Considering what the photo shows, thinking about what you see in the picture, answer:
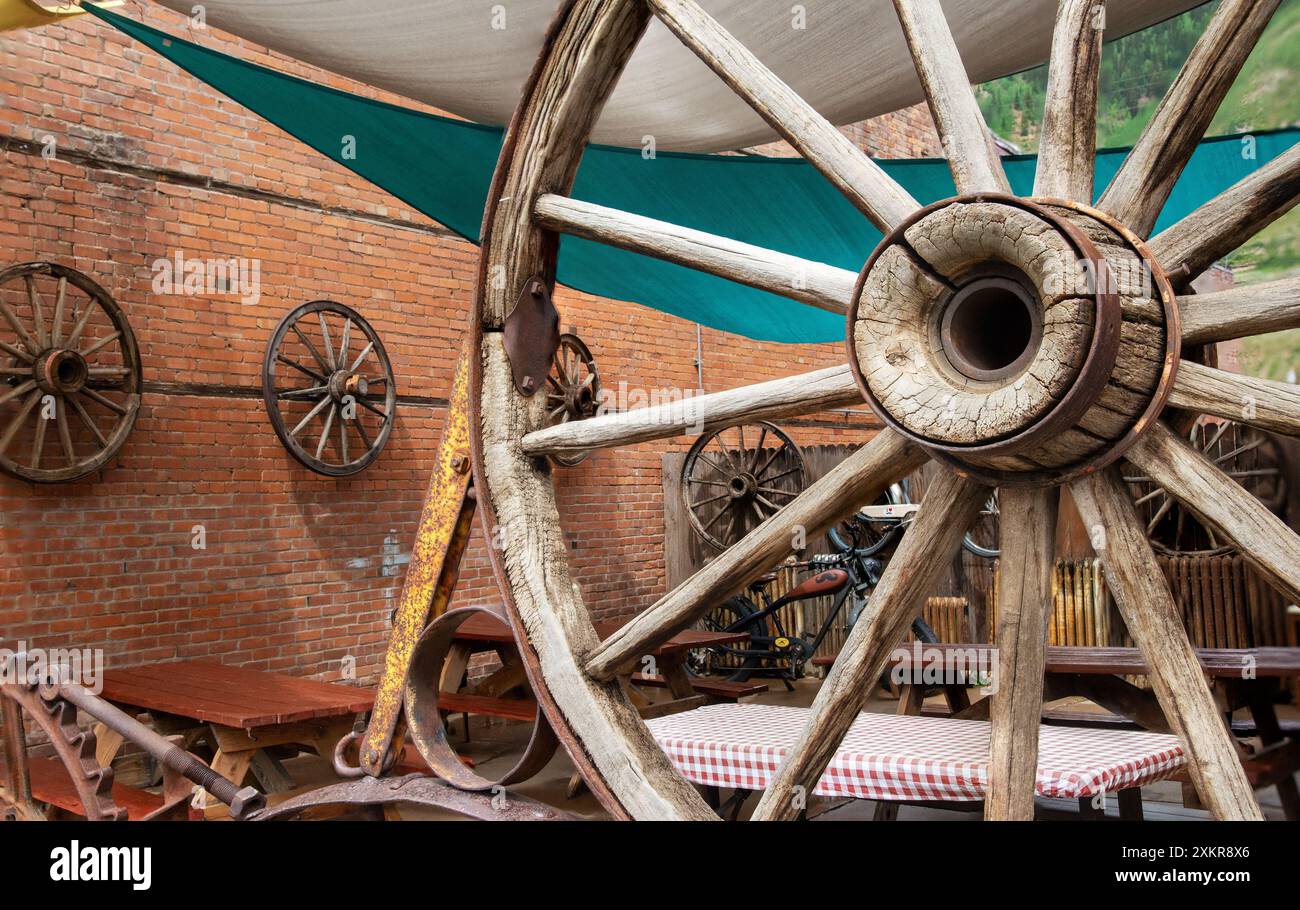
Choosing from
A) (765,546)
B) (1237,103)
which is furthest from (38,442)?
(1237,103)

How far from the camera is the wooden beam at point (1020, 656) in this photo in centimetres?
162

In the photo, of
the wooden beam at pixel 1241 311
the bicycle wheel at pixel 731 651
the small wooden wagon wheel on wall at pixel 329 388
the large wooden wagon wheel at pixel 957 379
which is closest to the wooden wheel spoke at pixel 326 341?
the small wooden wagon wheel on wall at pixel 329 388

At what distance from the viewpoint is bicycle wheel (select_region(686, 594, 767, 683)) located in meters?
8.34

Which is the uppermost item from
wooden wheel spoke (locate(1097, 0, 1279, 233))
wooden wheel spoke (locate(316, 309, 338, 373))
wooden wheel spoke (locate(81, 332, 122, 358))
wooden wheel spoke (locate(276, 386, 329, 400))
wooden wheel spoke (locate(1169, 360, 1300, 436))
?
wooden wheel spoke (locate(316, 309, 338, 373))

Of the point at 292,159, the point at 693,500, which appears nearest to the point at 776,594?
the point at 693,500

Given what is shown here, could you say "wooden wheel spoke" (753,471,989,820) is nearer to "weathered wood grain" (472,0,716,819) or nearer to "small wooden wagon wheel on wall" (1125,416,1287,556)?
"weathered wood grain" (472,0,716,819)

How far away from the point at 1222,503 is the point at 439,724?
1.52 meters

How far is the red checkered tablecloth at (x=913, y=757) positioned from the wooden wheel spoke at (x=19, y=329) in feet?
13.5

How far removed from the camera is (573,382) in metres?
8.17

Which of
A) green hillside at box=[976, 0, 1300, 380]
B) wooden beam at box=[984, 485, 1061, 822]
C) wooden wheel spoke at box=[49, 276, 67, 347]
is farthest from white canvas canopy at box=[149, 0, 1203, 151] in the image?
green hillside at box=[976, 0, 1300, 380]

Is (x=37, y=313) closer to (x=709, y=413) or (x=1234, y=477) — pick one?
(x=709, y=413)

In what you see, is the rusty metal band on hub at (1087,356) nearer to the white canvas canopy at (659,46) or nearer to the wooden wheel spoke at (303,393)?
the white canvas canopy at (659,46)

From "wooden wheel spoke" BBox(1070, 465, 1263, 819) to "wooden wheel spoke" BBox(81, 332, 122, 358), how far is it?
5.26 m

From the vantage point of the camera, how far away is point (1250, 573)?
720cm
